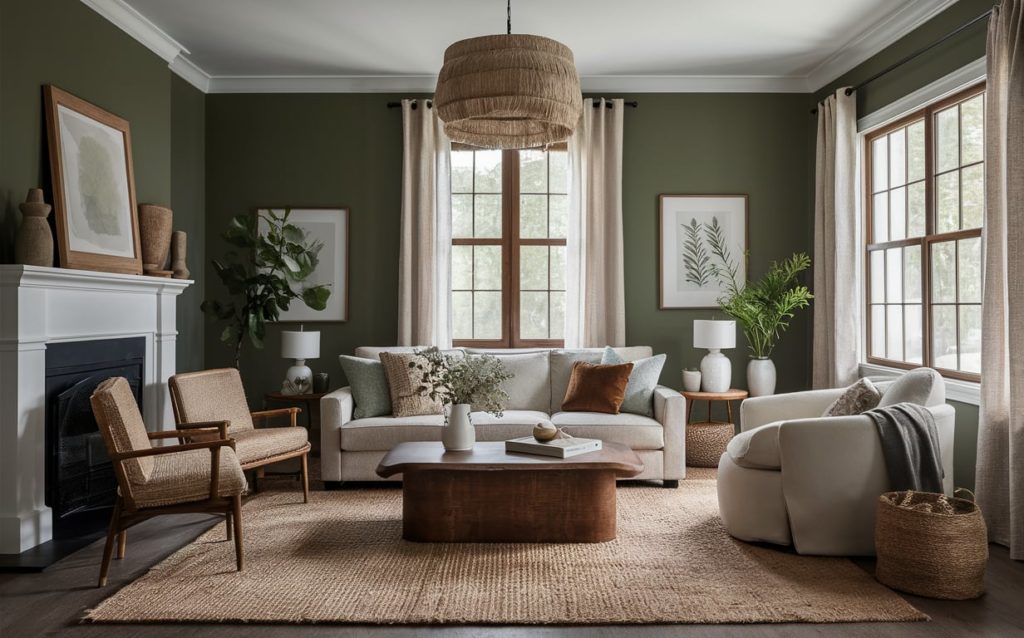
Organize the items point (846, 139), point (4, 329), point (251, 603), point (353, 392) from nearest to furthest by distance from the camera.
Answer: point (251, 603), point (4, 329), point (353, 392), point (846, 139)

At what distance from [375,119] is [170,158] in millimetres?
1606

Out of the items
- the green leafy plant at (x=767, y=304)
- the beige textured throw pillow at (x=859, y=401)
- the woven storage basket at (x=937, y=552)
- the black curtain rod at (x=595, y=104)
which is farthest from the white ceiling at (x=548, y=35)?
the woven storage basket at (x=937, y=552)

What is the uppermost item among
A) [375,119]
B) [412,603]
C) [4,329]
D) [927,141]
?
[375,119]

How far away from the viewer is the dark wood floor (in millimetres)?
2666

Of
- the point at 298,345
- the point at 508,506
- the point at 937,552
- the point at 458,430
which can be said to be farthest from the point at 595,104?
the point at 937,552

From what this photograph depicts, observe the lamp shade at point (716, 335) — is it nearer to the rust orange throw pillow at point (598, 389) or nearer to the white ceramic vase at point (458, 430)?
the rust orange throw pillow at point (598, 389)

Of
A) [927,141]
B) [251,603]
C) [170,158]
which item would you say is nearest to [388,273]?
→ [170,158]

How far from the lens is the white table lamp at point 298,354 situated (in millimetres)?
5418

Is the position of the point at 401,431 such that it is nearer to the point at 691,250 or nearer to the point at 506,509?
the point at 506,509

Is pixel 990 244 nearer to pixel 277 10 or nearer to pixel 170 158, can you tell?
pixel 277 10

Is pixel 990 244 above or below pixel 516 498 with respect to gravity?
above

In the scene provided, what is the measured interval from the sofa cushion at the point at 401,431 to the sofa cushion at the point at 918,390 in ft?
6.77

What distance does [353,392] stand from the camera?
5.08 meters

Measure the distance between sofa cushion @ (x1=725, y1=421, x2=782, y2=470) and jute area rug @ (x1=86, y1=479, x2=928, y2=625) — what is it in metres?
0.40
